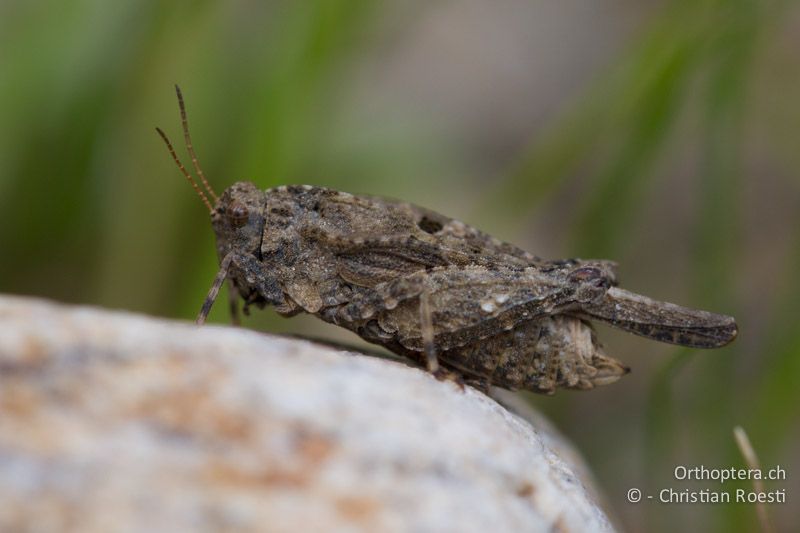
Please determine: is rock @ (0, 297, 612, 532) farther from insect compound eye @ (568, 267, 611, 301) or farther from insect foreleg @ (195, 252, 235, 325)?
insect compound eye @ (568, 267, 611, 301)

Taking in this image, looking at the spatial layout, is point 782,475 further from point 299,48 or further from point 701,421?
point 299,48

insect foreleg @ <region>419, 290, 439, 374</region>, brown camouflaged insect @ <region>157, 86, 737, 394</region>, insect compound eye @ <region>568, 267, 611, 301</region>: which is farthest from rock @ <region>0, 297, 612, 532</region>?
insect compound eye @ <region>568, 267, 611, 301</region>

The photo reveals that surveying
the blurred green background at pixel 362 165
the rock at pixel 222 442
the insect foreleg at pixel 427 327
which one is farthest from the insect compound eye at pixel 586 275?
the rock at pixel 222 442

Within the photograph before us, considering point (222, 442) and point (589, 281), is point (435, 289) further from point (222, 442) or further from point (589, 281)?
point (222, 442)

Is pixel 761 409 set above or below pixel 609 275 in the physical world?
below

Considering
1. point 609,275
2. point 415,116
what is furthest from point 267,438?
point 415,116

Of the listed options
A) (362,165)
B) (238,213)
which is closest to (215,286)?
(238,213)
